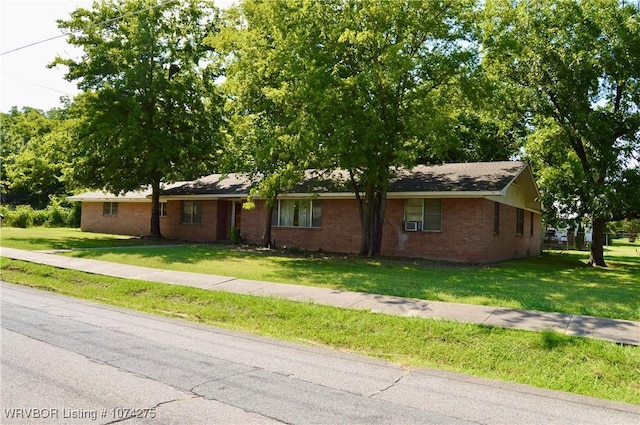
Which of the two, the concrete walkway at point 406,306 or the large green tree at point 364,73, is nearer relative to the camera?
the concrete walkway at point 406,306

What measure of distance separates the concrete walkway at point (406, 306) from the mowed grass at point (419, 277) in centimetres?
56

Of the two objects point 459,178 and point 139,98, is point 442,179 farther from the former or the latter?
point 139,98

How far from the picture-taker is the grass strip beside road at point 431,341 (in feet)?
20.8

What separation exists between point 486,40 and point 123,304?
1493 centimetres

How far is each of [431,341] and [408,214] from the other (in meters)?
13.3

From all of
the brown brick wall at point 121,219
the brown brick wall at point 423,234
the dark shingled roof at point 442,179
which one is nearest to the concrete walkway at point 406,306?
the dark shingled roof at point 442,179

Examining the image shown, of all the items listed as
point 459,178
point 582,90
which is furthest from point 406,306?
point 582,90

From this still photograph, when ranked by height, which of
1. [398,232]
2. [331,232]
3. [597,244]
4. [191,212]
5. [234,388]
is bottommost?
[234,388]

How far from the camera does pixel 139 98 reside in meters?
25.3

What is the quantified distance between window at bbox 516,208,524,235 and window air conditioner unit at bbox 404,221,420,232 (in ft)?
22.2

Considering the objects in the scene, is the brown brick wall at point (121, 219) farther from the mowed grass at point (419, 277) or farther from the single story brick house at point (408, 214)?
the mowed grass at point (419, 277)

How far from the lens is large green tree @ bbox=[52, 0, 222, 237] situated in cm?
2439

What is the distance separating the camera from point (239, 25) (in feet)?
75.5

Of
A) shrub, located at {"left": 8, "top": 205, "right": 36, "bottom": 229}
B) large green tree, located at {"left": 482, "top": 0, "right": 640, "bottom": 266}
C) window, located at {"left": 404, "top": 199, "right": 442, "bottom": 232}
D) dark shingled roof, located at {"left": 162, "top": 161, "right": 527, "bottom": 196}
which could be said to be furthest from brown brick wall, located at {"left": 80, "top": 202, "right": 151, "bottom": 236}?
large green tree, located at {"left": 482, "top": 0, "right": 640, "bottom": 266}
